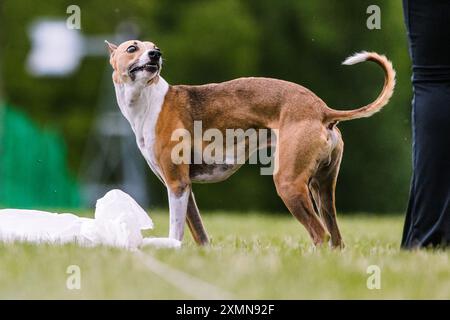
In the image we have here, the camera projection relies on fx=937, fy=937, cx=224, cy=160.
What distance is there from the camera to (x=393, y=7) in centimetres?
2202

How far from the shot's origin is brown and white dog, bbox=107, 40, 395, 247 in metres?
5.33

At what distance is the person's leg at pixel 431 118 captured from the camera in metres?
5.08

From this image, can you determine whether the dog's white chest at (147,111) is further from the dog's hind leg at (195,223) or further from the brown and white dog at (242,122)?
the dog's hind leg at (195,223)

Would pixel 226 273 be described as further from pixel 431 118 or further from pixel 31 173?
pixel 31 173

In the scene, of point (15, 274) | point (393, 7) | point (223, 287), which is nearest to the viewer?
point (223, 287)

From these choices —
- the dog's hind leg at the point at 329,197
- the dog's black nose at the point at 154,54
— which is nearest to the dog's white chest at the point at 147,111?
the dog's black nose at the point at 154,54

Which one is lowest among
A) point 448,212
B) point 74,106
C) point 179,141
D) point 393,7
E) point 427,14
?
point 448,212

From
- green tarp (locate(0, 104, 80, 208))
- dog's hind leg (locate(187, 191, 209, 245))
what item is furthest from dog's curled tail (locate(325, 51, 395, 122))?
green tarp (locate(0, 104, 80, 208))

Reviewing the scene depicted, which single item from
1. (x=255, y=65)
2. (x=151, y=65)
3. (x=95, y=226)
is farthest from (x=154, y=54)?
(x=255, y=65)

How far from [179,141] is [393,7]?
56.7 ft

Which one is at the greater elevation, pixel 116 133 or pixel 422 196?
pixel 116 133

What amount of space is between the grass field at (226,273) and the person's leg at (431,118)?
214 millimetres
